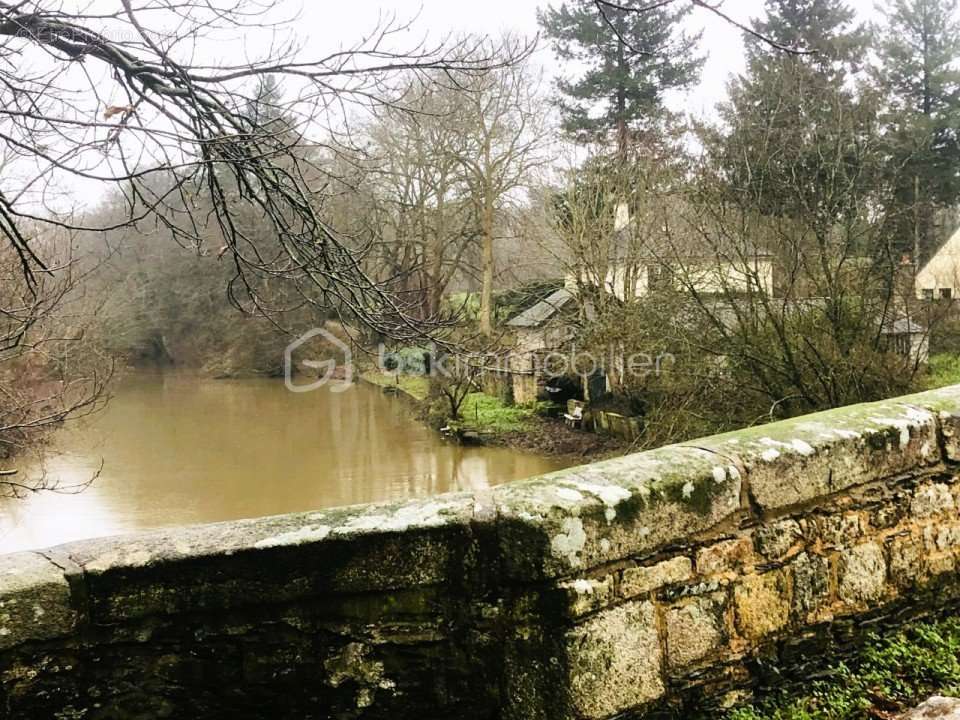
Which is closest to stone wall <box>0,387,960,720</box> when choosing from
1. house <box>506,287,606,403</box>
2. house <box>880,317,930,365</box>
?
house <box>880,317,930,365</box>

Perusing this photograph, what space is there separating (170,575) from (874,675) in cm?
194

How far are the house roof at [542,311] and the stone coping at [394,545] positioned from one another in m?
15.6

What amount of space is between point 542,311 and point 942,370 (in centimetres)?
915

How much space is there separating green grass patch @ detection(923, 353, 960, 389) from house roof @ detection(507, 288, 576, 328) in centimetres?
788

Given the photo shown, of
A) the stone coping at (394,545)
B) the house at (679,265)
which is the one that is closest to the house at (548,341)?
the house at (679,265)

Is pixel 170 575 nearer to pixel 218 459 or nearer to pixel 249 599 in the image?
pixel 249 599

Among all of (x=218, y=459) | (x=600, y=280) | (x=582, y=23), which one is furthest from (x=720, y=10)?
(x=582, y=23)

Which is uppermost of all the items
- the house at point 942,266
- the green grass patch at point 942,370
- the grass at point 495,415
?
the house at point 942,266

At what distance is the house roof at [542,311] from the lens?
17875 mm

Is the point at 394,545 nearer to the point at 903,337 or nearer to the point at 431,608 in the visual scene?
the point at 431,608

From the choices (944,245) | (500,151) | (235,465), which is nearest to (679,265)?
(235,465)

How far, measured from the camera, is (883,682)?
2.16 meters

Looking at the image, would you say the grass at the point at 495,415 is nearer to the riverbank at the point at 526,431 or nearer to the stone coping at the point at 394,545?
the riverbank at the point at 526,431

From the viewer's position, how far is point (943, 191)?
882 inches
